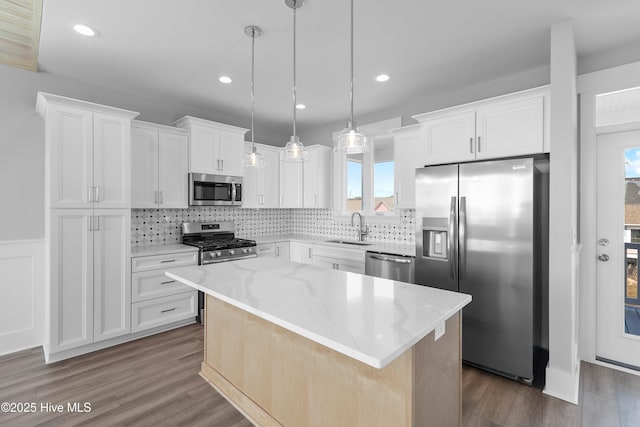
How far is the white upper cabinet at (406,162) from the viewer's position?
3.68m

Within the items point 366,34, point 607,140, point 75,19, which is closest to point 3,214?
point 75,19

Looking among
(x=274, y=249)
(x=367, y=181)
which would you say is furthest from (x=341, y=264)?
(x=367, y=181)

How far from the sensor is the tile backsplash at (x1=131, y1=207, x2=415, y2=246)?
3.88 m

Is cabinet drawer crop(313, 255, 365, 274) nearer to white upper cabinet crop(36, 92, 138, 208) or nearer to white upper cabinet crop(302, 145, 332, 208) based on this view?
white upper cabinet crop(302, 145, 332, 208)

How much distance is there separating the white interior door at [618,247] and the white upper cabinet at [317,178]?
10.5 feet

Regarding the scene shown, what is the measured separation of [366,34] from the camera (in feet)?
8.01

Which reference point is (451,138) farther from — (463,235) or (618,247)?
(618,247)

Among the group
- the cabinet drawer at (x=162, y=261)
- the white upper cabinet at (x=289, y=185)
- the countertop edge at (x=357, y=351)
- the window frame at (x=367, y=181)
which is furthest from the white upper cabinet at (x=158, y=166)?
the countertop edge at (x=357, y=351)

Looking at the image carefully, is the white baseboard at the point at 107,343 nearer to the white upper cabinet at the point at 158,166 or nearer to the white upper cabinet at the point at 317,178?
the white upper cabinet at the point at 158,166

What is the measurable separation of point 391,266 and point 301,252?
1671mm

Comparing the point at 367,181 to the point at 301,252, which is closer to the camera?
the point at 367,181

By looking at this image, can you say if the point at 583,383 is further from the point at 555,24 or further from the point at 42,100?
the point at 42,100

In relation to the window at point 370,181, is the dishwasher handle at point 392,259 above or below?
below

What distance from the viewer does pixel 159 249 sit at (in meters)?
3.59
